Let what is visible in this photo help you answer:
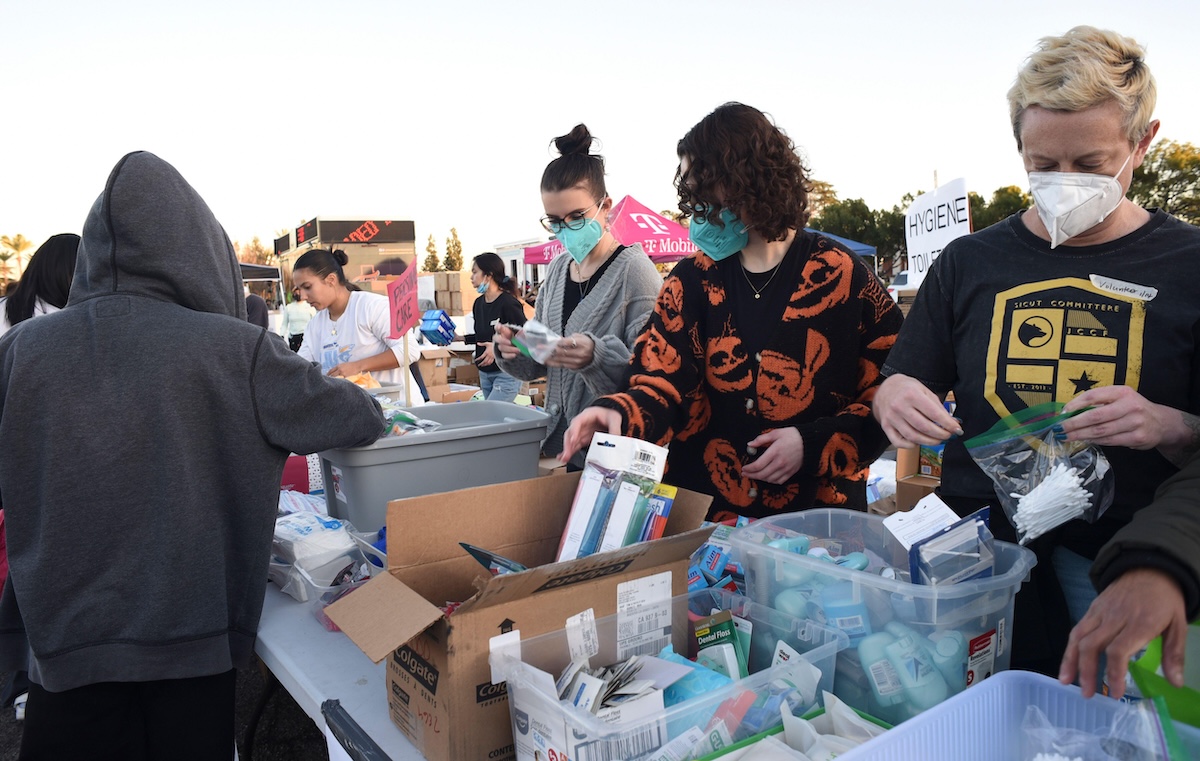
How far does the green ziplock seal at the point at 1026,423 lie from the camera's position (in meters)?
1.04

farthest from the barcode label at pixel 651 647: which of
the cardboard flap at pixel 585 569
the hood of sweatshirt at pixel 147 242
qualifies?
the hood of sweatshirt at pixel 147 242

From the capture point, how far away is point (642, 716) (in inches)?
34.8

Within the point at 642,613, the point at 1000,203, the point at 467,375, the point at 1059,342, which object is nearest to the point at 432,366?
the point at 467,375

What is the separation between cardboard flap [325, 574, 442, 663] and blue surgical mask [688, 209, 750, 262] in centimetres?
112

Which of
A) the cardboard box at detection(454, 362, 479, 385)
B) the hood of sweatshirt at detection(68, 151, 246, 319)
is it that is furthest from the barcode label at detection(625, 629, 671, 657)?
→ the cardboard box at detection(454, 362, 479, 385)

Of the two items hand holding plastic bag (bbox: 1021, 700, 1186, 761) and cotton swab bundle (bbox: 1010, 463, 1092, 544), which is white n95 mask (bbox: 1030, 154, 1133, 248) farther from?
hand holding plastic bag (bbox: 1021, 700, 1186, 761)

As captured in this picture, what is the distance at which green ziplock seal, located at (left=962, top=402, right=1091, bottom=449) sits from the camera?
104cm

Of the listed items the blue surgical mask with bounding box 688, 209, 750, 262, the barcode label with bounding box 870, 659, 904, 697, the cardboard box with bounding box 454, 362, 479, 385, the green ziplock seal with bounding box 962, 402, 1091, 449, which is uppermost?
the blue surgical mask with bounding box 688, 209, 750, 262

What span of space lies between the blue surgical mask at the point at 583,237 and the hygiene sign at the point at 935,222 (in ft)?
6.35

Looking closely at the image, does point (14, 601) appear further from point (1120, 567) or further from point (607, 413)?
point (1120, 567)

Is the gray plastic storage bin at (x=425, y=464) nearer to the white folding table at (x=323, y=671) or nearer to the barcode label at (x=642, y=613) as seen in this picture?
the white folding table at (x=323, y=671)

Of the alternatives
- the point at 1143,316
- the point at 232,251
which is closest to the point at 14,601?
the point at 232,251

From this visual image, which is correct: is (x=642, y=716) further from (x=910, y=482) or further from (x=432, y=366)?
(x=432, y=366)

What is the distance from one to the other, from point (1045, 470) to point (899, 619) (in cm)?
30
